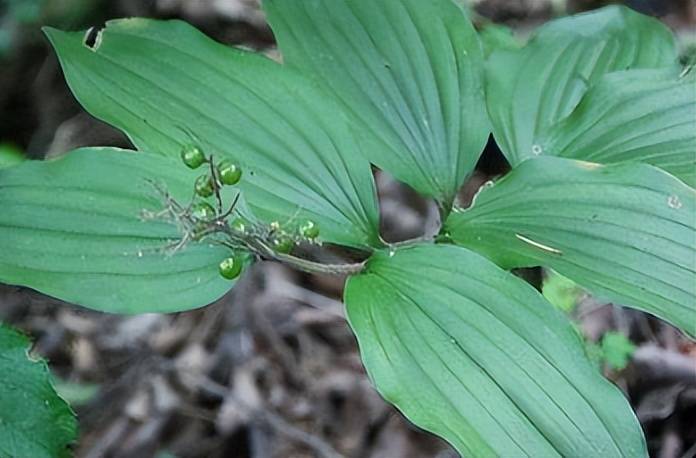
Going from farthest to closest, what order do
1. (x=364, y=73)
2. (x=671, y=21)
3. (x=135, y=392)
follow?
1. (x=671, y=21)
2. (x=135, y=392)
3. (x=364, y=73)

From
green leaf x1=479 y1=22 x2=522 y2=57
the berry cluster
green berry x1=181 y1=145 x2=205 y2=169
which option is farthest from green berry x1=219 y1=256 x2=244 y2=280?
green leaf x1=479 y1=22 x2=522 y2=57

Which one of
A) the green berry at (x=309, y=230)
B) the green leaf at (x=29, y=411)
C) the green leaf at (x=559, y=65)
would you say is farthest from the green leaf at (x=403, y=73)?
the green leaf at (x=29, y=411)

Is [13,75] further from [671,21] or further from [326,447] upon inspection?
[671,21]

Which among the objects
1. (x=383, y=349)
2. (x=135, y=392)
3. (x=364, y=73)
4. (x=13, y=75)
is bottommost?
(x=135, y=392)

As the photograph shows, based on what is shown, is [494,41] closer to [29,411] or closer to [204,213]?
[204,213]

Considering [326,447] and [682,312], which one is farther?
[326,447]

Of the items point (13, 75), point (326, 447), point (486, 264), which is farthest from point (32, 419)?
point (13, 75)
